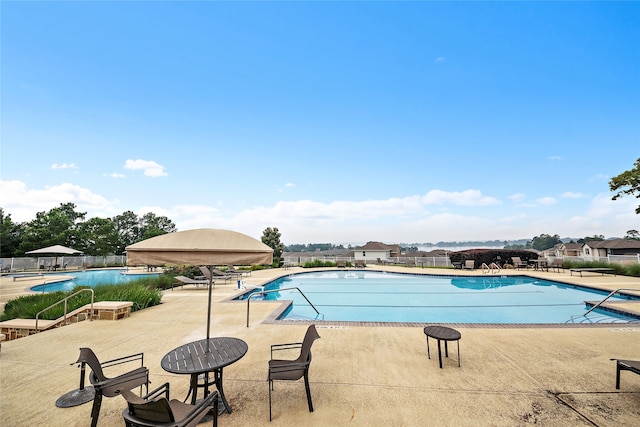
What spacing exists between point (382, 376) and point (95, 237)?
4017cm

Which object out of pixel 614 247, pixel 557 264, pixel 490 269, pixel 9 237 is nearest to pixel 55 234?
pixel 9 237

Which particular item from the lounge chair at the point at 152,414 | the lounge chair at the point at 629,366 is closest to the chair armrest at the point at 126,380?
the lounge chair at the point at 152,414

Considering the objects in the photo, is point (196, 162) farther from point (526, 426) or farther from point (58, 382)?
point (526, 426)

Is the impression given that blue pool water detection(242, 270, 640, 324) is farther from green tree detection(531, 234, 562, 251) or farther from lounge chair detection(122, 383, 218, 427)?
green tree detection(531, 234, 562, 251)

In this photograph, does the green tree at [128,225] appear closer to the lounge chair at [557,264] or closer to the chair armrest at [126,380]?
the chair armrest at [126,380]

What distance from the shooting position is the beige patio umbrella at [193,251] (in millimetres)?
2781

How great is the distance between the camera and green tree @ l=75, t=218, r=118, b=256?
3203 cm

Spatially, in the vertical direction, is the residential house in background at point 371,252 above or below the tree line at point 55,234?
below

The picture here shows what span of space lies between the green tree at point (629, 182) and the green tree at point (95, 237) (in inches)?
1700

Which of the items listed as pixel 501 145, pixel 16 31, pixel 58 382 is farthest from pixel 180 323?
pixel 501 145

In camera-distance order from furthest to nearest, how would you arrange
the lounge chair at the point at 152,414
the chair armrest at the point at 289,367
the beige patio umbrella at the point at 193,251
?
the chair armrest at the point at 289,367 → the beige patio umbrella at the point at 193,251 → the lounge chair at the point at 152,414

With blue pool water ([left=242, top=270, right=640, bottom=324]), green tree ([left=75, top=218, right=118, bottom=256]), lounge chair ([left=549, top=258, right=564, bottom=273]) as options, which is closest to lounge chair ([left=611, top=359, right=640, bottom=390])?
blue pool water ([left=242, top=270, right=640, bottom=324])

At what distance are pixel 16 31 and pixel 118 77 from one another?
14.9ft

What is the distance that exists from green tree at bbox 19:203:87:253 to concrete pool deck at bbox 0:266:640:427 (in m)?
32.8
